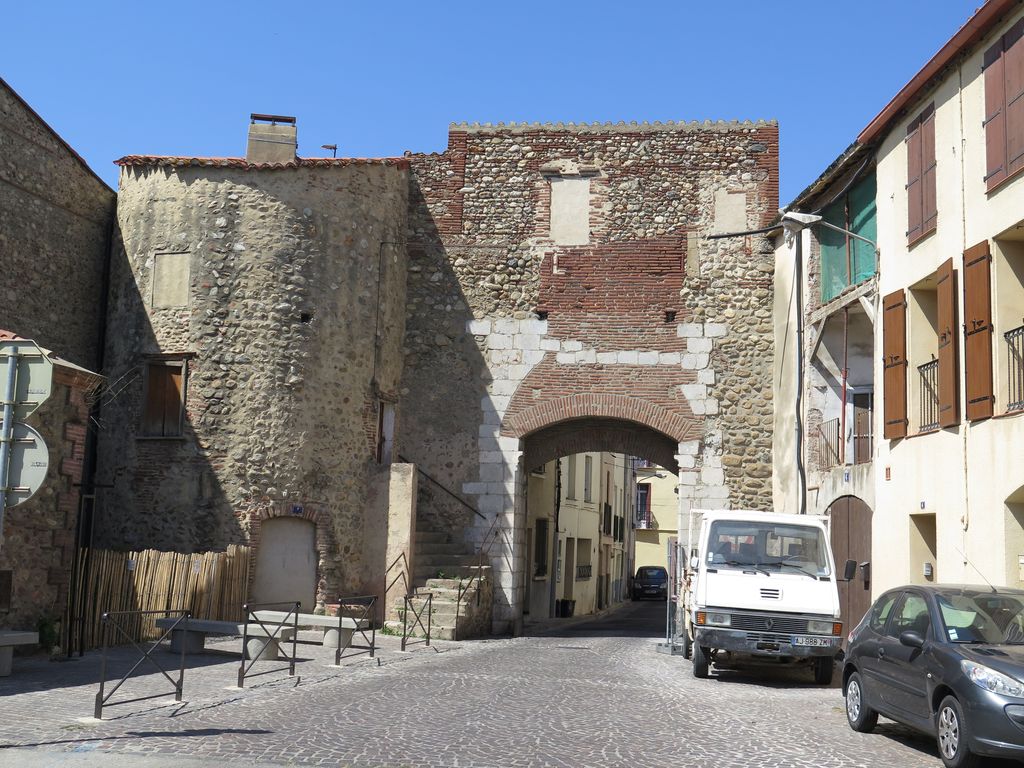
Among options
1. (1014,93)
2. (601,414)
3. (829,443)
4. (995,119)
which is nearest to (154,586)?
(601,414)

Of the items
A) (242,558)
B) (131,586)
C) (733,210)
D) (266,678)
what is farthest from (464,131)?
(266,678)

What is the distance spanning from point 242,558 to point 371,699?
7267 mm

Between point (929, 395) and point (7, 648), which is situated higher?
point (929, 395)

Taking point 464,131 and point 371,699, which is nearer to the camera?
point 371,699

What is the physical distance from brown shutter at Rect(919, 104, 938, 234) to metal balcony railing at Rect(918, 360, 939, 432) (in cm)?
174

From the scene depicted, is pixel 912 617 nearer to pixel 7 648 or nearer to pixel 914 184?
pixel 914 184

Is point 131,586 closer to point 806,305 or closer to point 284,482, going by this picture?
point 284,482

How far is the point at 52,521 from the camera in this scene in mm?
13344

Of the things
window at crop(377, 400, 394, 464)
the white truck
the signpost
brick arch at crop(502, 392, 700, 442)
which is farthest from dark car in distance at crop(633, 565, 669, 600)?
the signpost

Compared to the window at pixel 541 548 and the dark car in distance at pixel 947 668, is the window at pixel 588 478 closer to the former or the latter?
the window at pixel 541 548

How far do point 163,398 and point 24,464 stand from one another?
11.7 m

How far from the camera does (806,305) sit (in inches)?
731

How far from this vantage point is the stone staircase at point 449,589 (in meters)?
17.9

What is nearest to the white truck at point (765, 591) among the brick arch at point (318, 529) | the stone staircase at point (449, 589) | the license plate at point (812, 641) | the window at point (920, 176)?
the license plate at point (812, 641)
